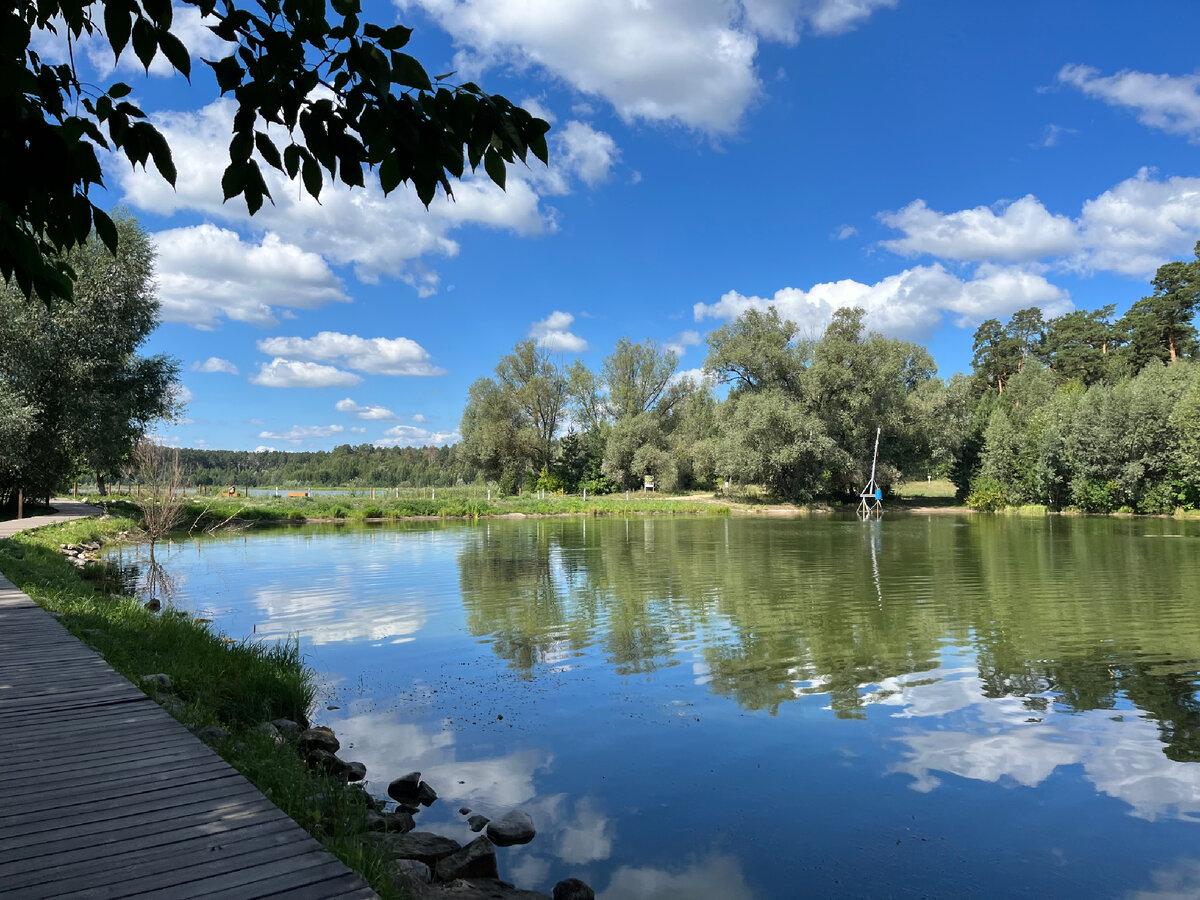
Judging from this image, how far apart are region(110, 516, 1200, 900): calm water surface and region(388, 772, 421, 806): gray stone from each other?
0.30m

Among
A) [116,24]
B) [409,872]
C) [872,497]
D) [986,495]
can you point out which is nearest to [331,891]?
[409,872]

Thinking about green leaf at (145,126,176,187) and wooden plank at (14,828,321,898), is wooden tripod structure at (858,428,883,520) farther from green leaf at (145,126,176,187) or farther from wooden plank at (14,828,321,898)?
green leaf at (145,126,176,187)

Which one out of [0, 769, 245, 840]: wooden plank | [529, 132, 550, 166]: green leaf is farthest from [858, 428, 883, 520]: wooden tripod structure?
[529, 132, 550, 166]: green leaf

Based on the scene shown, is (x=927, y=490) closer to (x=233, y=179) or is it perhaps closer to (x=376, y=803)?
(x=376, y=803)

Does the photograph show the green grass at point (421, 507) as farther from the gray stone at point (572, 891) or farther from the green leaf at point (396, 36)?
the green leaf at point (396, 36)

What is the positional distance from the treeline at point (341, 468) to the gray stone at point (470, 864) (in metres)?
63.2

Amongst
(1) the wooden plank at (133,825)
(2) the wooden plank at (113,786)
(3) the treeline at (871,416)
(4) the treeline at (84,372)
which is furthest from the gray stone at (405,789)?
(3) the treeline at (871,416)

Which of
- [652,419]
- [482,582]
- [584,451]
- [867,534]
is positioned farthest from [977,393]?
[482,582]

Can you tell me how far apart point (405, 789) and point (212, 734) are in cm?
163

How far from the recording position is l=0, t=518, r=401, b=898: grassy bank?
470 centimetres

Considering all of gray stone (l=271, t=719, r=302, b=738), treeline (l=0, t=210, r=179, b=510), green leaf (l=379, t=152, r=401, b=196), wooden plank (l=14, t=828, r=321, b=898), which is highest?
treeline (l=0, t=210, r=179, b=510)

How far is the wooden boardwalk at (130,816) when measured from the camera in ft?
11.1

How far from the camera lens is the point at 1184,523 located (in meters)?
35.8

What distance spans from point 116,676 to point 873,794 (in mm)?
7072
